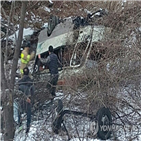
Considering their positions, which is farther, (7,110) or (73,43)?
(73,43)

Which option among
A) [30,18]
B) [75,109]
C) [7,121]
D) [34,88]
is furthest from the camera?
[30,18]

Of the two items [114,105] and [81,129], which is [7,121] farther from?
[114,105]

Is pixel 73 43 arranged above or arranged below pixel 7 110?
above

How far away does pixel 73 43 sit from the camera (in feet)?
29.6

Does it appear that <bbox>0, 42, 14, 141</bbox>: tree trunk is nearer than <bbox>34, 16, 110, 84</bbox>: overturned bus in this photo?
Yes

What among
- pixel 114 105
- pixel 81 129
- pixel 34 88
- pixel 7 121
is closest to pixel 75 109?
pixel 81 129

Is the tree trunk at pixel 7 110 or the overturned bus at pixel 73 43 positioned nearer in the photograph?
the tree trunk at pixel 7 110

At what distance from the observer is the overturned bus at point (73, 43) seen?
25.9 feet

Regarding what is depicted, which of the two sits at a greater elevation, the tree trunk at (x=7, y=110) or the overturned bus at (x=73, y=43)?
the overturned bus at (x=73, y=43)

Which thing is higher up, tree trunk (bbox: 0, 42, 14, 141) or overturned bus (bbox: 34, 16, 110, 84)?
overturned bus (bbox: 34, 16, 110, 84)

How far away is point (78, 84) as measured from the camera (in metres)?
6.67

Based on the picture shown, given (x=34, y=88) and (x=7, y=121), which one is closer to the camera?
(x=7, y=121)

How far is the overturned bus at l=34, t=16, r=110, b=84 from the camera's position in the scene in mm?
7895

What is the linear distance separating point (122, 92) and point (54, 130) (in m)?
1.75
